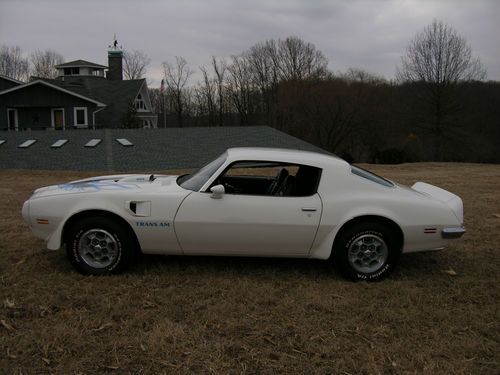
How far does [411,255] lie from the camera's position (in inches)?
229

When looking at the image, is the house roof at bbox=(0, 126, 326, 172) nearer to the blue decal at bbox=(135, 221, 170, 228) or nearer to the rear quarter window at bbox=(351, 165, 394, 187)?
the rear quarter window at bbox=(351, 165, 394, 187)

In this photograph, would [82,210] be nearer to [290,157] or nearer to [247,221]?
[247,221]

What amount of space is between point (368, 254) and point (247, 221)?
121 centimetres

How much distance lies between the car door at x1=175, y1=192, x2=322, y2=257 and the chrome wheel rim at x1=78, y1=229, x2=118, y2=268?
654 mm

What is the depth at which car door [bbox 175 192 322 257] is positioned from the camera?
15.1 ft

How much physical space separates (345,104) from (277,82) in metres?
13.3

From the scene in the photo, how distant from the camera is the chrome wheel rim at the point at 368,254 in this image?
4691 millimetres

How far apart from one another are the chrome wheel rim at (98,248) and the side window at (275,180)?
1146 millimetres

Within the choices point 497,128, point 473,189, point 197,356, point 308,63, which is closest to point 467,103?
point 497,128

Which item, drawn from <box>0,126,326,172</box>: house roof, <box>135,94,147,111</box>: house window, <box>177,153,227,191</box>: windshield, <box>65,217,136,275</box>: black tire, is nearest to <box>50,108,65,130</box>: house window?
<box>135,94,147,111</box>: house window

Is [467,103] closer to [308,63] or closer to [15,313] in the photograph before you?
[308,63]

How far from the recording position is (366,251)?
4723 millimetres

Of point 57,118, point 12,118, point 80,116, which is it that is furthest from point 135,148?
point 12,118

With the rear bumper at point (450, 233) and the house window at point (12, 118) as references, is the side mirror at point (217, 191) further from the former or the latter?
the house window at point (12, 118)
